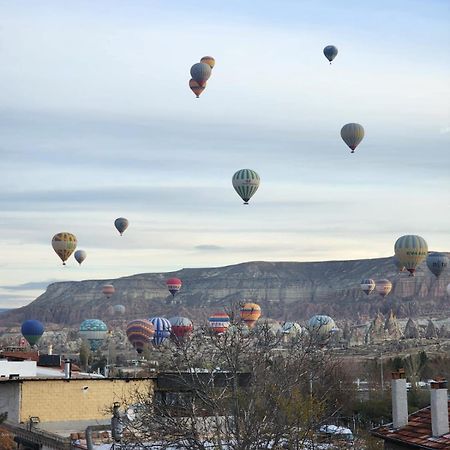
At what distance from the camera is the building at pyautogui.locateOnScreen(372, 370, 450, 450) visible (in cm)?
2561

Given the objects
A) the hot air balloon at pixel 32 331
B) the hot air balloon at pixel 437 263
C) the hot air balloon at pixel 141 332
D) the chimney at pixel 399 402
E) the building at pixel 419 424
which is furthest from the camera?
the hot air balloon at pixel 437 263

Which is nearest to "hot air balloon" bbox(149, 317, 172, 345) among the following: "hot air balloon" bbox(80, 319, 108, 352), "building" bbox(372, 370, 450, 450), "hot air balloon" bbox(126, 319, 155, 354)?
"hot air balloon" bbox(126, 319, 155, 354)

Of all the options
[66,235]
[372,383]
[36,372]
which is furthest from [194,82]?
[36,372]

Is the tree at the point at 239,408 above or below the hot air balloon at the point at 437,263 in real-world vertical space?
below

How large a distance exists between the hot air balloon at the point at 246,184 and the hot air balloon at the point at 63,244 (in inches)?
865

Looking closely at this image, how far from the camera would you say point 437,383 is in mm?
26172

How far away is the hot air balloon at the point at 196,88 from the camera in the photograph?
328ft

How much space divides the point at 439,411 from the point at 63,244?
85.4m

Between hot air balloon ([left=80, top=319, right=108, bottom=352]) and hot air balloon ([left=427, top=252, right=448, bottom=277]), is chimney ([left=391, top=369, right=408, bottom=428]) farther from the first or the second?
hot air balloon ([left=80, top=319, right=108, bottom=352])

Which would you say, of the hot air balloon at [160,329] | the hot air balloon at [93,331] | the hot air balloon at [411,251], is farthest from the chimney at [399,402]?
the hot air balloon at [93,331]

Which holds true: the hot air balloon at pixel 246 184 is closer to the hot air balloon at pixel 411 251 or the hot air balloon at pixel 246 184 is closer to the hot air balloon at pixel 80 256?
the hot air balloon at pixel 411 251

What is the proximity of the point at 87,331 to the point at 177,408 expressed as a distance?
12930cm

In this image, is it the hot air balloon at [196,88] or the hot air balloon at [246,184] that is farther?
the hot air balloon at [196,88]

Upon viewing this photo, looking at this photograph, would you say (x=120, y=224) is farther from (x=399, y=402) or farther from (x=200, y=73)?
(x=399, y=402)
